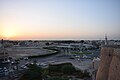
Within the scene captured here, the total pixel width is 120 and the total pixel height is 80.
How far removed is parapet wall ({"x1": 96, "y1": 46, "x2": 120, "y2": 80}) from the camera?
1193cm

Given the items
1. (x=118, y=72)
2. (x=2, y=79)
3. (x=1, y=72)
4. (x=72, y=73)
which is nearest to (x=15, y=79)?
(x=2, y=79)

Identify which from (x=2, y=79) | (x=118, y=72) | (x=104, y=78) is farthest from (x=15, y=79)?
(x=118, y=72)

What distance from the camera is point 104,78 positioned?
1346 centimetres

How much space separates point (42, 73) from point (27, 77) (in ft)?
7.40

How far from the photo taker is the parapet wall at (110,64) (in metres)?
11.9

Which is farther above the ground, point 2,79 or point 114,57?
point 114,57

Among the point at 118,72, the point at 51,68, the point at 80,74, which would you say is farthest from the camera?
the point at 51,68

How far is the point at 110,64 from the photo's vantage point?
43.1 feet

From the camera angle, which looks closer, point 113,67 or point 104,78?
point 113,67

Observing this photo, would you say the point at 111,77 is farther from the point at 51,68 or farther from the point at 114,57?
the point at 51,68

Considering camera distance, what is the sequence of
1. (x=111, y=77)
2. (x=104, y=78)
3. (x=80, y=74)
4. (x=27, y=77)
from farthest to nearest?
(x=80, y=74), (x=27, y=77), (x=104, y=78), (x=111, y=77)

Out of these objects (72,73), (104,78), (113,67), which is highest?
(113,67)

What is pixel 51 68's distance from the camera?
96.3 ft

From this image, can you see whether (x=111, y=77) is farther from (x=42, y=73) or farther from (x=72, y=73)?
(x=72, y=73)
